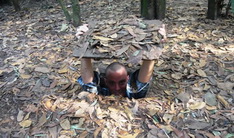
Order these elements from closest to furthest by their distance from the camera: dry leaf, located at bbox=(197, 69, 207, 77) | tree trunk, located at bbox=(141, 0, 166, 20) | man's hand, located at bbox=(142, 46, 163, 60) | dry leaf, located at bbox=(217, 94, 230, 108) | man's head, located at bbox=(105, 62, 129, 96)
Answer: man's hand, located at bbox=(142, 46, 163, 60) < dry leaf, located at bbox=(217, 94, 230, 108) < man's head, located at bbox=(105, 62, 129, 96) < dry leaf, located at bbox=(197, 69, 207, 77) < tree trunk, located at bbox=(141, 0, 166, 20)

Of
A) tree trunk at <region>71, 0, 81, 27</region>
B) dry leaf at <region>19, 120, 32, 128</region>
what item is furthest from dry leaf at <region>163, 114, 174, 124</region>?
tree trunk at <region>71, 0, 81, 27</region>

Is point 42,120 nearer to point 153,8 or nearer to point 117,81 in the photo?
point 117,81

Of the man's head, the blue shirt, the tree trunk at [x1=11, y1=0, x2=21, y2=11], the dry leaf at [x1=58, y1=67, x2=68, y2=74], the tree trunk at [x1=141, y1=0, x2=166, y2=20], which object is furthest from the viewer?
the tree trunk at [x1=11, y1=0, x2=21, y2=11]

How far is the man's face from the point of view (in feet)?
7.75

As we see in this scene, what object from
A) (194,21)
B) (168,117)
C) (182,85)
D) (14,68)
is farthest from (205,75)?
(14,68)

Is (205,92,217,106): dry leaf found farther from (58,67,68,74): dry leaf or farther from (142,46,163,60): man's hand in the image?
(58,67,68,74): dry leaf

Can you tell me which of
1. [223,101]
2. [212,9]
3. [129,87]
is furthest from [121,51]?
[212,9]

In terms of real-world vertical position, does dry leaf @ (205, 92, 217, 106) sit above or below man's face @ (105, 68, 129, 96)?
below

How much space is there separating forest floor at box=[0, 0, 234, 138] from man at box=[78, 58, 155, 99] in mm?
110

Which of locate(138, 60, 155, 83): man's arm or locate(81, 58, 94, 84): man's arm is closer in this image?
locate(138, 60, 155, 83): man's arm

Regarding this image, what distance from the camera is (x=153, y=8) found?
13.1 ft

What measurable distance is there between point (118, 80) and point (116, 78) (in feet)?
0.13

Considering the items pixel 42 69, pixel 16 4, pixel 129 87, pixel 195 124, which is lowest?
pixel 195 124

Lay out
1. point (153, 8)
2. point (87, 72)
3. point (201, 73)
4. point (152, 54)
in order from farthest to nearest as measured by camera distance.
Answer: point (153, 8) → point (201, 73) → point (87, 72) → point (152, 54)
